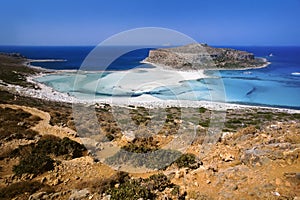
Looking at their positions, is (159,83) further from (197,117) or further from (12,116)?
(12,116)

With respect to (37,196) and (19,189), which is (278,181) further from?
(19,189)

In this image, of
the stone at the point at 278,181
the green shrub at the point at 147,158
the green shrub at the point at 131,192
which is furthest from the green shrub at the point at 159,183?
the stone at the point at 278,181

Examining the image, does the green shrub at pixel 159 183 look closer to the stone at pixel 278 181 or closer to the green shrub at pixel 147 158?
the green shrub at pixel 147 158

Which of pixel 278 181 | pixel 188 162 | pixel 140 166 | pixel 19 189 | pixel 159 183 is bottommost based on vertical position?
pixel 140 166

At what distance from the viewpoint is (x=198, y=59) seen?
81750 millimetres

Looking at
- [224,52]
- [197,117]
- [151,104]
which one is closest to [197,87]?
[151,104]

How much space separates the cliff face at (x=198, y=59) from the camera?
79.6 metres

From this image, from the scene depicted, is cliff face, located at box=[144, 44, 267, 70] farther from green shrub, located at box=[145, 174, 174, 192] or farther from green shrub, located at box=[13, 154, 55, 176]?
green shrub, located at box=[145, 174, 174, 192]

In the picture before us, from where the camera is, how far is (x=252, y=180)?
6391 millimetres

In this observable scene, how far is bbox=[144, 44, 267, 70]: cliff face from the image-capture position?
261ft

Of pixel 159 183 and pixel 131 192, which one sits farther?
pixel 159 183

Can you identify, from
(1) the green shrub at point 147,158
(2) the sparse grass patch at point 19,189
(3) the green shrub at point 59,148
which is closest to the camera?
(2) the sparse grass patch at point 19,189

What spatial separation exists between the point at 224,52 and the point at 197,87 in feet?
235

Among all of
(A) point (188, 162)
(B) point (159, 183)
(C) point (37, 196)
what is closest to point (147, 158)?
(A) point (188, 162)
